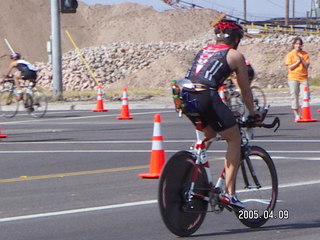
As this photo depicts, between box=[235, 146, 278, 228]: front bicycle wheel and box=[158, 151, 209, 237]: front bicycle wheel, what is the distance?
0.52 m

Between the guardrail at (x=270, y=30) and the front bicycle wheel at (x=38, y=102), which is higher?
the guardrail at (x=270, y=30)

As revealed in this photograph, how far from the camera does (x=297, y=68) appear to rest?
20.4 metres

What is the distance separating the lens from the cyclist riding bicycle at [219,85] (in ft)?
25.7

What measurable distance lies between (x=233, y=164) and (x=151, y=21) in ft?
322

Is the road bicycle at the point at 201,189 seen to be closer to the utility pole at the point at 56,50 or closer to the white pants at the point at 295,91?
the white pants at the point at 295,91

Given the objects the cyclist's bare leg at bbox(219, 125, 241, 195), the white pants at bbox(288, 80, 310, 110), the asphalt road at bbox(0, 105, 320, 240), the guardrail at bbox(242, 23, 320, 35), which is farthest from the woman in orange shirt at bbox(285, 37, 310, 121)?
the guardrail at bbox(242, 23, 320, 35)

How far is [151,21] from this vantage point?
105m

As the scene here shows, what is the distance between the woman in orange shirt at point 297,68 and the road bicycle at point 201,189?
12.0 metres

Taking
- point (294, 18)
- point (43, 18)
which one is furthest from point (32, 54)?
point (294, 18)

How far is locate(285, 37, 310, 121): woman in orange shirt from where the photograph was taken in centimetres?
2025

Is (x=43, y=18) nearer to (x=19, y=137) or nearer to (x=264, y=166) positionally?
(x=19, y=137)

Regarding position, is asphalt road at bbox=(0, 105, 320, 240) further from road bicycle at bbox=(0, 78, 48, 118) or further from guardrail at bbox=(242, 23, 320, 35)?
guardrail at bbox=(242, 23, 320, 35)

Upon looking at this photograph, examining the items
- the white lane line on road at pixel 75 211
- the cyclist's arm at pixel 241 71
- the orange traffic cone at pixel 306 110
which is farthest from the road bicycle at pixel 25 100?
the cyclist's arm at pixel 241 71
